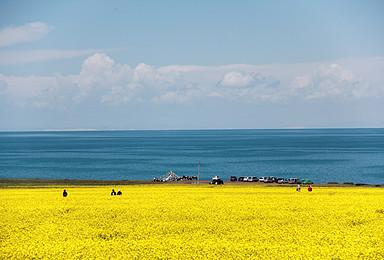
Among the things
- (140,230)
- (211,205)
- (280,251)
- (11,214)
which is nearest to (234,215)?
(211,205)

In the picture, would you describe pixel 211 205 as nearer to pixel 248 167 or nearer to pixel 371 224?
pixel 371 224

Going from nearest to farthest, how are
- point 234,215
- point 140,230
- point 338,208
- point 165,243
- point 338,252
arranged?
point 338,252, point 165,243, point 140,230, point 234,215, point 338,208

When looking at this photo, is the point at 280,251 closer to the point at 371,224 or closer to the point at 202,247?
the point at 202,247

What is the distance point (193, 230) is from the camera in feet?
93.7

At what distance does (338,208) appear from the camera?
3769 cm

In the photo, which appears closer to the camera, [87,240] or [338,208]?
[87,240]

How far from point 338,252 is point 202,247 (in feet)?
23.6

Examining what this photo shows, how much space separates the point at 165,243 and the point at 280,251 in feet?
21.3

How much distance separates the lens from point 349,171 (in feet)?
428

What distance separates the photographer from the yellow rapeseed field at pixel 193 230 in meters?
23.2

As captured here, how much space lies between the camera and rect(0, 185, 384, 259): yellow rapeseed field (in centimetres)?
2319

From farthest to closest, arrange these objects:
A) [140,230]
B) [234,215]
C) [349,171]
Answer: [349,171] → [234,215] → [140,230]

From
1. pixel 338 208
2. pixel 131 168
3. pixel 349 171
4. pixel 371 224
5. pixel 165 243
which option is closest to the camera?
pixel 165 243

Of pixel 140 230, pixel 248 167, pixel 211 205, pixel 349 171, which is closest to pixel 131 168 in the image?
pixel 248 167
